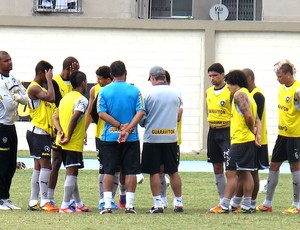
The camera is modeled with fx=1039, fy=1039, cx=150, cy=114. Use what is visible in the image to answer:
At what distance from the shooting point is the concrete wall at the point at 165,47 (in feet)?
98.2

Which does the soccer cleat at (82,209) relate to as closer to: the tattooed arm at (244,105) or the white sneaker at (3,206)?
the white sneaker at (3,206)

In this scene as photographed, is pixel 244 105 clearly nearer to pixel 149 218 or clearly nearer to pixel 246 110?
pixel 246 110

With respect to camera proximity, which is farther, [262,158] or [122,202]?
[122,202]

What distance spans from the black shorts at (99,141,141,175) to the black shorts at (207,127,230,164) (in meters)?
1.31

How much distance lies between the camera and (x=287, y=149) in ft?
47.6

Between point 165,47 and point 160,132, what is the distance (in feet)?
52.7

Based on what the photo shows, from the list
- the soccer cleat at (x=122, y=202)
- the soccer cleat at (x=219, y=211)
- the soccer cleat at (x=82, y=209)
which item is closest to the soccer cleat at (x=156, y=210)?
the soccer cleat at (x=219, y=211)

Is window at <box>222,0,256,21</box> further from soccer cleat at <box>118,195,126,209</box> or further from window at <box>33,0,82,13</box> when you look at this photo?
soccer cleat at <box>118,195,126,209</box>

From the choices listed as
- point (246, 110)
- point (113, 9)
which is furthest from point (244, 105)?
point (113, 9)

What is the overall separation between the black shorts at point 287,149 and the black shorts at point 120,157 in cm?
208

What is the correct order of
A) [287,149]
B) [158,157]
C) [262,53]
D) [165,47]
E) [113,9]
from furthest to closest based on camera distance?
[113,9] < [165,47] < [262,53] < [287,149] < [158,157]

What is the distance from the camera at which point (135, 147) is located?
14.0 m

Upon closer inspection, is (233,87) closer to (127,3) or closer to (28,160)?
(28,160)

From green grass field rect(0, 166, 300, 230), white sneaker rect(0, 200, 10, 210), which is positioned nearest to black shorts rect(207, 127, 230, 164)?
green grass field rect(0, 166, 300, 230)
